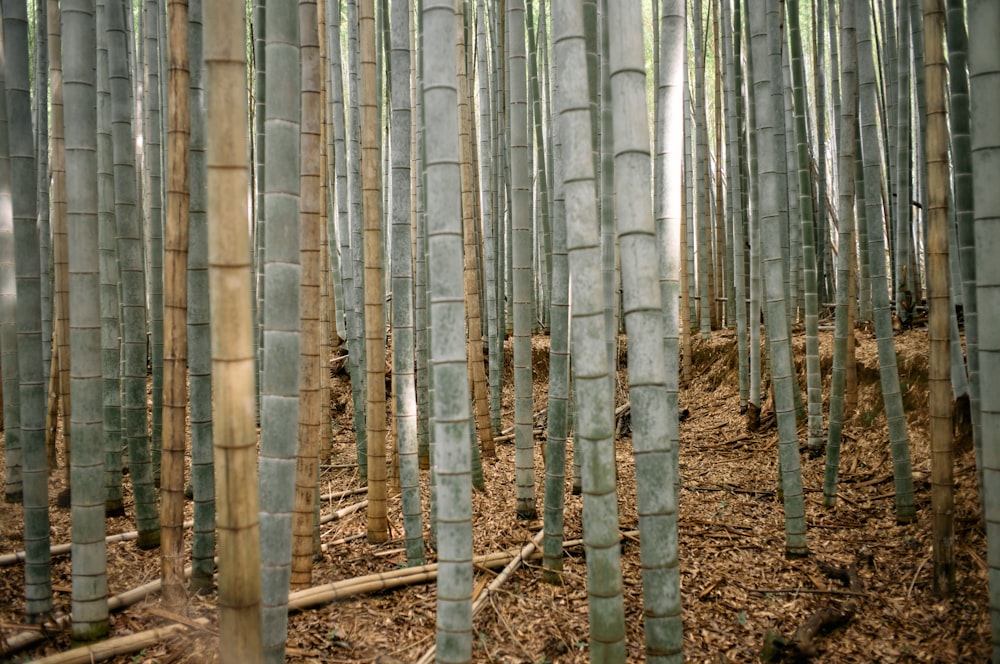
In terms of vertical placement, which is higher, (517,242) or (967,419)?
(517,242)

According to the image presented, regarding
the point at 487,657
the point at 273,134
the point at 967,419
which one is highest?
the point at 273,134

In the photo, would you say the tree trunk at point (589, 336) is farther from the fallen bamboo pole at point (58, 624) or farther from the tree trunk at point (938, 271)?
the fallen bamboo pole at point (58, 624)

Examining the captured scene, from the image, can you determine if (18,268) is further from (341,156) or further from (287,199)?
(341,156)

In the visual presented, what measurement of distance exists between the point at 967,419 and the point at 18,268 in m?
3.56

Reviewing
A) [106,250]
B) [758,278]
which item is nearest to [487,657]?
[106,250]

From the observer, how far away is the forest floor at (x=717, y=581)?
6.85 ft

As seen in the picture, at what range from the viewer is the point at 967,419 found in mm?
3082

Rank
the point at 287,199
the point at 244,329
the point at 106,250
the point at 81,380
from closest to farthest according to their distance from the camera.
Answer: the point at 244,329
the point at 287,199
the point at 81,380
the point at 106,250

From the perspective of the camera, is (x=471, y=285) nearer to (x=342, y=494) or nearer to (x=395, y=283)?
(x=342, y=494)

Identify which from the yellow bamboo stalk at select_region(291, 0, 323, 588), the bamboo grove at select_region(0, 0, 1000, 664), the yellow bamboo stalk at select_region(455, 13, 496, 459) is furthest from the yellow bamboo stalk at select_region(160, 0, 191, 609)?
the yellow bamboo stalk at select_region(455, 13, 496, 459)

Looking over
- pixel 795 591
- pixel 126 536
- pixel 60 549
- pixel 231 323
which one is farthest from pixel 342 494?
pixel 231 323

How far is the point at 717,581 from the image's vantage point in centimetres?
254

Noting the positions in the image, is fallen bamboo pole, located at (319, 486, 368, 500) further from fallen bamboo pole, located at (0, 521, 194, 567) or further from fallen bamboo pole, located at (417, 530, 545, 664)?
fallen bamboo pole, located at (417, 530, 545, 664)

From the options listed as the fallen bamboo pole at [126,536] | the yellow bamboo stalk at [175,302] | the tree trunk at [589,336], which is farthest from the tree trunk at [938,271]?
the fallen bamboo pole at [126,536]
